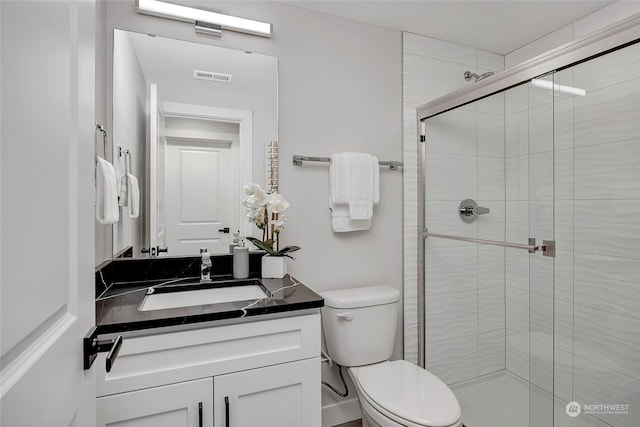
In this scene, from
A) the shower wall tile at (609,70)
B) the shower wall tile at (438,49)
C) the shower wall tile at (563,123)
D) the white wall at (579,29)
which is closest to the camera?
the shower wall tile at (609,70)

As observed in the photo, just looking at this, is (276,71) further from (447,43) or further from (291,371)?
(291,371)

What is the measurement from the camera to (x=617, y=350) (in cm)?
143

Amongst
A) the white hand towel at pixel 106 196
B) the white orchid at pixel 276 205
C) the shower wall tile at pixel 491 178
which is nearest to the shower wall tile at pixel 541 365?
the shower wall tile at pixel 491 178

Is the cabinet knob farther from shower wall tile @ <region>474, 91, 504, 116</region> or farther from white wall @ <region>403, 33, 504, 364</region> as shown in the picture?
shower wall tile @ <region>474, 91, 504, 116</region>

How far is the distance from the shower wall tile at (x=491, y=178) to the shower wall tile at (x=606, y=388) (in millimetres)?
849

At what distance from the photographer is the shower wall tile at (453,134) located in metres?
1.95

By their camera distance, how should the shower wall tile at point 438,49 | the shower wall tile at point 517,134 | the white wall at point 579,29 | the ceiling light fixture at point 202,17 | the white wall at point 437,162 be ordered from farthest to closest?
the shower wall tile at point 438,49 → the white wall at point 437,162 → the white wall at point 579,29 → the shower wall tile at point 517,134 → the ceiling light fixture at point 202,17

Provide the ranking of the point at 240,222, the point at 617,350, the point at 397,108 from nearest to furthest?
the point at 617,350
the point at 240,222
the point at 397,108

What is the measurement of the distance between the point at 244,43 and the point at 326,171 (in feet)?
2.58

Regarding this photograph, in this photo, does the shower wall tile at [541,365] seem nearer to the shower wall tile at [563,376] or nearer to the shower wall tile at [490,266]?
the shower wall tile at [563,376]

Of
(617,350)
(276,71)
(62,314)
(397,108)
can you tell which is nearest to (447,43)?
(397,108)

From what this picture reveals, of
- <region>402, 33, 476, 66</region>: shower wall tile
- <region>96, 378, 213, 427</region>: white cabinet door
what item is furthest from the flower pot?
<region>402, 33, 476, 66</region>: shower wall tile

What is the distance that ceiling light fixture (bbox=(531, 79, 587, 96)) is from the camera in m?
1.42

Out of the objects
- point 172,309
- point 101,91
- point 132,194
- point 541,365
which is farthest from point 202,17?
point 541,365
